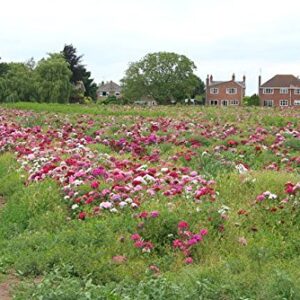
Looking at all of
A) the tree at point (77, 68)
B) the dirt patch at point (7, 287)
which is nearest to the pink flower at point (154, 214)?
the dirt patch at point (7, 287)

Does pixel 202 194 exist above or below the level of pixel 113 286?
above

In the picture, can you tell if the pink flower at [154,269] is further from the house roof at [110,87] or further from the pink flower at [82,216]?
the house roof at [110,87]

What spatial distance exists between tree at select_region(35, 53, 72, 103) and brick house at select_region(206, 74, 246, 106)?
4558 centimetres

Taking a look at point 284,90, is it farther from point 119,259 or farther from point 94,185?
point 119,259

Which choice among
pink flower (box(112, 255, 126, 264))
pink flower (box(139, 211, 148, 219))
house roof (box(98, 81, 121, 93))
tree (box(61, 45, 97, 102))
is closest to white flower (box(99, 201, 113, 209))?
pink flower (box(139, 211, 148, 219))

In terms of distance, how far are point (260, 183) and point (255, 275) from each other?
2.57m

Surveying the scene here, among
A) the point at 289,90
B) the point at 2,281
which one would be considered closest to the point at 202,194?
the point at 2,281

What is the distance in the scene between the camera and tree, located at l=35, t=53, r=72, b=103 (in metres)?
47.5

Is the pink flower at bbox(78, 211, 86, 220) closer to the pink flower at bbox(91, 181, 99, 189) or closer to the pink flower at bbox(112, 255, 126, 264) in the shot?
the pink flower at bbox(91, 181, 99, 189)

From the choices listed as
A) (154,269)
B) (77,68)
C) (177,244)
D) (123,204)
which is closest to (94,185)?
(123,204)

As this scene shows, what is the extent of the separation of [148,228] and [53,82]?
43132 millimetres

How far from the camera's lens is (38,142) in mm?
11883

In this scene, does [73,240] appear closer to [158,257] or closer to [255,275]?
[158,257]

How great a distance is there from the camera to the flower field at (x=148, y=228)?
4.64 m
